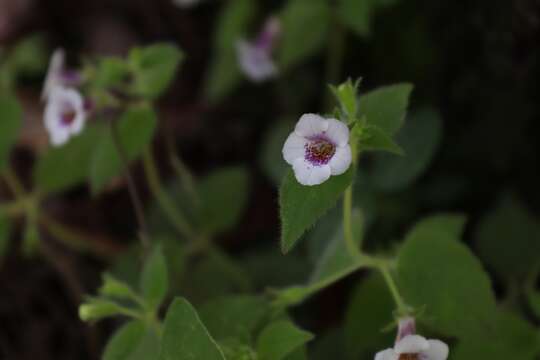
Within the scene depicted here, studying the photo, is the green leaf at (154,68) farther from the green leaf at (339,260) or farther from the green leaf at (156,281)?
the green leaf at (339,260)

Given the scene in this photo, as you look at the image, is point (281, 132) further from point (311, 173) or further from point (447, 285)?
point (311, 173)

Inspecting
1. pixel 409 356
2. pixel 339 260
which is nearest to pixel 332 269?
pixel 339 260

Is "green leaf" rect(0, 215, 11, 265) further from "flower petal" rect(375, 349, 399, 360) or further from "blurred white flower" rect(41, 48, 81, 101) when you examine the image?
"flower petal" rect(375, 349, 399, 360)

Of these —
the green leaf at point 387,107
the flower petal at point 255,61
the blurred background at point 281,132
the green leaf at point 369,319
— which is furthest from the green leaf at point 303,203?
the flower petal at point 255,61

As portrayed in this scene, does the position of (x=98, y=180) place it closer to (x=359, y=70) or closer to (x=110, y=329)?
(x=110, y=329)

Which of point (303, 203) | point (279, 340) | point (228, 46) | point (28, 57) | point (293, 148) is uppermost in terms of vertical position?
point (28, 57)

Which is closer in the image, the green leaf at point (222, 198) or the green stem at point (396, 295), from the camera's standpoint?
the green stem at point (396, 295)
